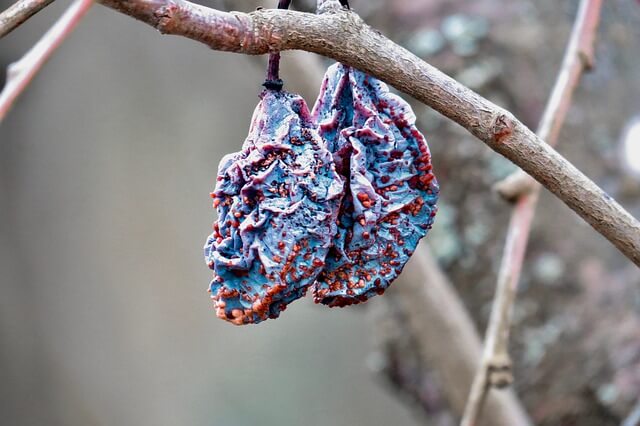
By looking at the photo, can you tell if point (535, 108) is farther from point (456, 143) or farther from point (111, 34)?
point (111, 34)

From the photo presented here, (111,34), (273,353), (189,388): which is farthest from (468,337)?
(111,34)

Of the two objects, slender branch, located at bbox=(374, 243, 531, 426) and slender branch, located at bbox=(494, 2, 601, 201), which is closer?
slender branch, located at bbox=(494, 2, 601, 201)

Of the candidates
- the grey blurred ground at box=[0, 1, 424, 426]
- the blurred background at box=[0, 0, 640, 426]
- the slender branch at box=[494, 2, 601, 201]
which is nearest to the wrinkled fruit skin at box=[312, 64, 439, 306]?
the slender branch at box=[494, 2, 601, 201]

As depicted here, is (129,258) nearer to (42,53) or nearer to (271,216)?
(271,216)

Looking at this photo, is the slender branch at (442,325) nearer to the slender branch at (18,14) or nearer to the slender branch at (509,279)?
the slender branch at (509,279)

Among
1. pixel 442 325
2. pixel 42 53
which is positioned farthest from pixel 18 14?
pixel 442 325

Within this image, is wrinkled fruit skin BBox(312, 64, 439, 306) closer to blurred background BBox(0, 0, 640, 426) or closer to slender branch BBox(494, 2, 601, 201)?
slender branch BBox(494, 2, 601, 201)
